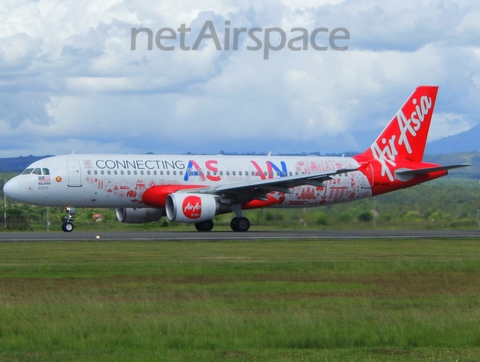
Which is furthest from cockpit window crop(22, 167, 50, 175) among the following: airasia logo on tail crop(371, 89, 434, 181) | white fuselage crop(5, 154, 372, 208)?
airasia logo on tail crop(371, 89, 434, 181)

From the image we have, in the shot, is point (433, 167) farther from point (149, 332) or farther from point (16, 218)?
point (149, 332)

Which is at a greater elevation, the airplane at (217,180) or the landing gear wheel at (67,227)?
the airplane at (217,180)

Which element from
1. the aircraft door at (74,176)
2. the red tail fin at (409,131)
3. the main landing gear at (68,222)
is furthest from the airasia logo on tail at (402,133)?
the main landing gear at (68,222)

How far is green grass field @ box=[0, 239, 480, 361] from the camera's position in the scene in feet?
41.5

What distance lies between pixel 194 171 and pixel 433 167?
12865 mm

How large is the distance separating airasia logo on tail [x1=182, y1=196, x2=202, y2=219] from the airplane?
1.8 inches

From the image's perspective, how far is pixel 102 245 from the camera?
1276 inches

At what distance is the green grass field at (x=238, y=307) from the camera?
12641 mm

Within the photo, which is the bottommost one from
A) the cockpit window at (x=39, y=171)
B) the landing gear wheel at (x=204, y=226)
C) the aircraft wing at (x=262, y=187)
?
the landing gear wheel at (x=204, y=226)

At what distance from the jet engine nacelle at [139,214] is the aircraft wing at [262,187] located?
2.84 m

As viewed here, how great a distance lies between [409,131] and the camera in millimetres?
50219

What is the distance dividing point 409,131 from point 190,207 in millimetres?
15019

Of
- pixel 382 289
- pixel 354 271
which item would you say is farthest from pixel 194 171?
pixel 382 289

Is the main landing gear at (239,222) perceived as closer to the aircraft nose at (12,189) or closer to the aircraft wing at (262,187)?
the aircraft wing at (262,187)
